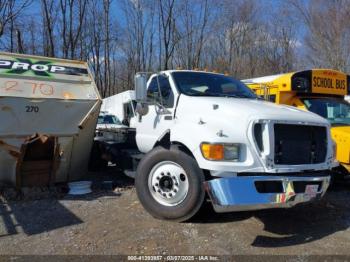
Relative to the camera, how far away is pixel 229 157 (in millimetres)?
5332

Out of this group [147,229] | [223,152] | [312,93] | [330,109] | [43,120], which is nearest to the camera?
[223,152]

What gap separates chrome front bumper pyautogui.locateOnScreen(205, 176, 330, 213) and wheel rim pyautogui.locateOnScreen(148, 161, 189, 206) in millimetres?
692

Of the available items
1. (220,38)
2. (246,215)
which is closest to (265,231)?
(246,215)

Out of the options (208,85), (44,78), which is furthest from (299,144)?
(44,78)

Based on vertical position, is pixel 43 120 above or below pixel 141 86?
below

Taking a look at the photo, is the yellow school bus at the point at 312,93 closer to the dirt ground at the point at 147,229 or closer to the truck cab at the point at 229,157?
the dirt ground at the point at 147,229

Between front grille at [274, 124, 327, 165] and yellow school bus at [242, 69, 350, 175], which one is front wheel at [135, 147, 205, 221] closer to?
front grille at [274, 124, 327, 165]

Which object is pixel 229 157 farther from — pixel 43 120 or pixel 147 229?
pixel 43 120

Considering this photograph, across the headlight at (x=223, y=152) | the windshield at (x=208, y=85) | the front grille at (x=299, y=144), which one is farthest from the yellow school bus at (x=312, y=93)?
the headlight at (x=223, y=152)

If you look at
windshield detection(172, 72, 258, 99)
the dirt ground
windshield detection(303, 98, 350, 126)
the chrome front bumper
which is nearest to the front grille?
the chrome front bumper

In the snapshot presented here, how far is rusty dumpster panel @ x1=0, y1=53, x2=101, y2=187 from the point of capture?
289 inches

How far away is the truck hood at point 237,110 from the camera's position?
217 inches

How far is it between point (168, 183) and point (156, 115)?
135cm

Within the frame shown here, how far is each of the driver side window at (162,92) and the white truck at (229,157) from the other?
5 centimetres
